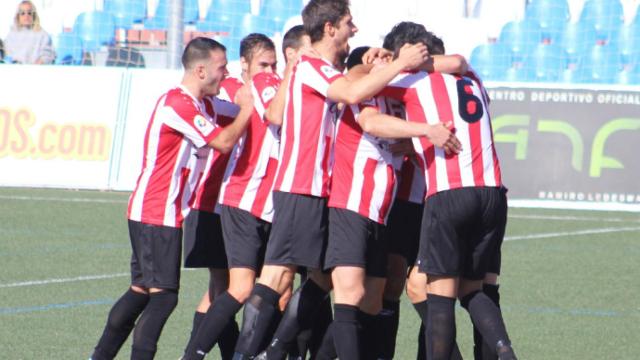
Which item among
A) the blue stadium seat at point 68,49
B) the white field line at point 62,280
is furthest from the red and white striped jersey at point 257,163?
the blue stadium seat at point 68,49

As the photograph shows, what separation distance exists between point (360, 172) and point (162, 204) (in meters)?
1.01

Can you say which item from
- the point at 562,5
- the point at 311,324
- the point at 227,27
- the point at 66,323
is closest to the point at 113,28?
the point at 227,27

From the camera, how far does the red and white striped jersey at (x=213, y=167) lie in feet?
22.5

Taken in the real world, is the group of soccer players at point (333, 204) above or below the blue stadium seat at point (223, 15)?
below

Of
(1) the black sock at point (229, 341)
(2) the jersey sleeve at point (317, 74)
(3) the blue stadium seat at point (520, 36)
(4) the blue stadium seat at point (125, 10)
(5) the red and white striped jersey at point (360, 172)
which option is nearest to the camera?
(2) the jersey sleeve at point (317, 74)

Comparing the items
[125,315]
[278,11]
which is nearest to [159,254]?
[125,315]

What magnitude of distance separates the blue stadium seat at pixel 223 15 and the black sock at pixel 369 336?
558 inches

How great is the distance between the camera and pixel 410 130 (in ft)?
19.2

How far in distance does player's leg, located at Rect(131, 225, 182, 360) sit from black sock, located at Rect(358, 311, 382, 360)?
3.14 ft

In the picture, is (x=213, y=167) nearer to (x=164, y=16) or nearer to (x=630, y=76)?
A: (x=630, y=76)

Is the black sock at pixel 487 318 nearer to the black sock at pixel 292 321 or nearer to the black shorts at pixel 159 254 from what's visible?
the black sock at pixel 292 321

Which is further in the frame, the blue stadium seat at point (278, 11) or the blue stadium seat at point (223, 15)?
the blue stadium seat at point (223, 15)

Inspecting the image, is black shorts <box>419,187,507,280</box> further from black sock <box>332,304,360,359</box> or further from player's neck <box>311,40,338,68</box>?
player's neck <box>311,40,338,68</box>

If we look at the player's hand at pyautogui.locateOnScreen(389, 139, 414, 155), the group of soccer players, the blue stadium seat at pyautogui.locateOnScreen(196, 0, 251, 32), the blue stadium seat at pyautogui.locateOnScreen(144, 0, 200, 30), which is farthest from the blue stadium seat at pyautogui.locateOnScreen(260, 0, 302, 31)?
the player's hand at pyautogui.locateOnScreen(389, 139, 414, 155)
